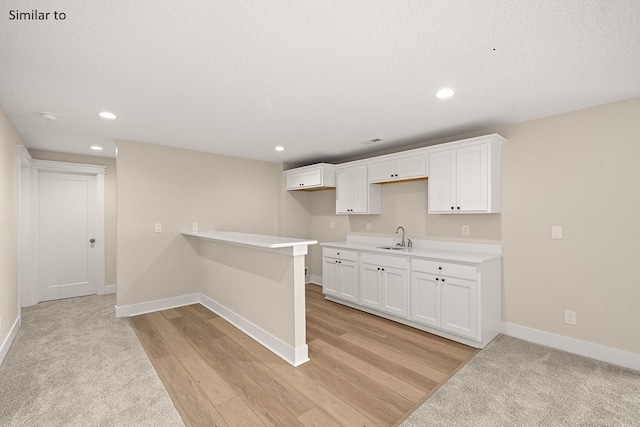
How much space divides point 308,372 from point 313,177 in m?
3.14

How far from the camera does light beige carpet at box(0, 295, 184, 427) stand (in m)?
1.98

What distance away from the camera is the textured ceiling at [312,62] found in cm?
147

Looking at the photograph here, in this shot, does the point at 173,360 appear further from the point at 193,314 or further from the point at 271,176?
the point at 271,176

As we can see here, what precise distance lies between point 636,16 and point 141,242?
5049mm

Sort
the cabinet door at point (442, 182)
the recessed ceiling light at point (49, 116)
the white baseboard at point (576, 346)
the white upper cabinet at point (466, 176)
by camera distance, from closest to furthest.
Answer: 1. the white baseboard at point (576, 346)
2. the recessed ceiling light at point (49, 116)
3. the white upper cabinet at point (466, 176)
4. the cabinet door at point (442, 182)

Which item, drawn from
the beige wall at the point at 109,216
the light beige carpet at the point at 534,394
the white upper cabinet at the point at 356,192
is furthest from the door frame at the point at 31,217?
the light beige carpet at the point at 534,394

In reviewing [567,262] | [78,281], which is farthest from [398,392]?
[78,281]

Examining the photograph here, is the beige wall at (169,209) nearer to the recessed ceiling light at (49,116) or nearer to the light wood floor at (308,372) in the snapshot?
the light wood floor at (308,372)

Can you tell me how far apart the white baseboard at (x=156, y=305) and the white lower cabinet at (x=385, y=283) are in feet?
8.55

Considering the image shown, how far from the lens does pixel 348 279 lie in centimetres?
424

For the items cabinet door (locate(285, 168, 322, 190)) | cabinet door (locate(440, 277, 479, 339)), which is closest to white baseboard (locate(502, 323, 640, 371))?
cabinet door (locate(440, 277, 479, 339))

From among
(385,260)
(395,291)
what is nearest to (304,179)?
(385,260)

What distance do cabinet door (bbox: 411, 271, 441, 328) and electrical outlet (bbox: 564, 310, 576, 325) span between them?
1.19 m

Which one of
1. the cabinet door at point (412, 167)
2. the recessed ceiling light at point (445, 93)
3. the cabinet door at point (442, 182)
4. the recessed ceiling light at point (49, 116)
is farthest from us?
the cabinet door at point (412, 167)
